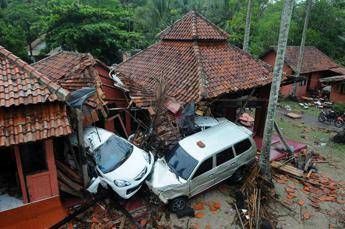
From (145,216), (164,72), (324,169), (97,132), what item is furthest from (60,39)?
(324,169)

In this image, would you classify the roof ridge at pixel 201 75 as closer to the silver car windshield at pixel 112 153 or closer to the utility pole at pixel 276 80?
the utility pole at pixel 276 80

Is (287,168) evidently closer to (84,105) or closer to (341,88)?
(84,105)

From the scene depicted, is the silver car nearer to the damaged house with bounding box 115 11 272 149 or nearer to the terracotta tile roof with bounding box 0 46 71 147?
the damaged house with bounding box 115 11 272 149

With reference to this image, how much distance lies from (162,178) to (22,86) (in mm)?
4986

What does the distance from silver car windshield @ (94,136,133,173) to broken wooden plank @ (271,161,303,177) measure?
649 cm

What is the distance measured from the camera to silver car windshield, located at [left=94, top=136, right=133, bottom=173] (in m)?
9.35

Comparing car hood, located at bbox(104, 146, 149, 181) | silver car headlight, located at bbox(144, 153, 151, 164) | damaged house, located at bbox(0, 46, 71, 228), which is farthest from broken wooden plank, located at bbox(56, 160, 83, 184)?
silver car headlight, located at bbox(144, 153, 151, 164)

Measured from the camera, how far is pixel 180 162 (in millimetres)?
9594

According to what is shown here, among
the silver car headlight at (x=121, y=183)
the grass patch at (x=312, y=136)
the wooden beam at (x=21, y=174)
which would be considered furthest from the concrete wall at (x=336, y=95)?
the wooden beam at (x=21, y=174)

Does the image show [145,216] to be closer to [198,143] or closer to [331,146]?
[198,143]

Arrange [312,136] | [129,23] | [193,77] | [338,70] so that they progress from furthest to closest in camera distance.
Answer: [129,23] < [338,70] < [312,136] < [193,77]

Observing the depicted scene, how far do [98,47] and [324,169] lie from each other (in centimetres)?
1869

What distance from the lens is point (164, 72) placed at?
13.1m

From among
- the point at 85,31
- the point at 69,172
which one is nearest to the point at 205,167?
the point at 69,172
